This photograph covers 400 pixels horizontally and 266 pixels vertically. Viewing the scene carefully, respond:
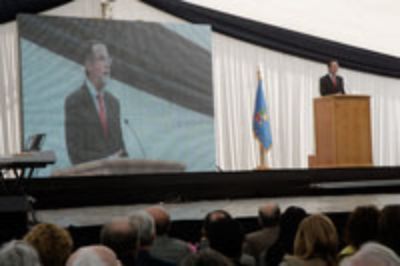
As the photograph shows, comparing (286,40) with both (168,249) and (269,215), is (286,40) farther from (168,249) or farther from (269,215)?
(168,249)

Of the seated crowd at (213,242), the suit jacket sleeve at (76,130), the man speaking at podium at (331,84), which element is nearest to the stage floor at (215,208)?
the man speaking at podium at (331,84)

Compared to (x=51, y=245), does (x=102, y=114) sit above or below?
above

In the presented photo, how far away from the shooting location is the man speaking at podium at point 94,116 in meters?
10.4

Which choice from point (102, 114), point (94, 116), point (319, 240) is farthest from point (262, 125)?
point (319, 240)

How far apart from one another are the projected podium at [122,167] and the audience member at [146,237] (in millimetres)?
5318

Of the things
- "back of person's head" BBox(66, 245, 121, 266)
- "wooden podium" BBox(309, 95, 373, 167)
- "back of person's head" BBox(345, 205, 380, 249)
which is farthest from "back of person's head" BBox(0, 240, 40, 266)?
"wooden podium" BBox(309, 95, 373, 167)

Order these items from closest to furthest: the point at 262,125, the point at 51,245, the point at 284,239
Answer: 1. the point at 51,245
2. the point at 284,239
3. the point at 262,125

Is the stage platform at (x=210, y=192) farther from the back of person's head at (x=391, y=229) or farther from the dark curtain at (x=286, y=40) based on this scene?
the back of person's head at (x=391, y=229)

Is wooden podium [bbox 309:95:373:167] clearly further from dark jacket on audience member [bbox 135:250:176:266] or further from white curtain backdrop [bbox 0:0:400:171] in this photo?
dark jacket on audience member [bbox 135:250:176:266]

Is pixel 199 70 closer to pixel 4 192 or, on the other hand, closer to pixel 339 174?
pixel 339 174

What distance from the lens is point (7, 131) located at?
10.6 meters

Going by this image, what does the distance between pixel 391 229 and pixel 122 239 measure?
4.08ft

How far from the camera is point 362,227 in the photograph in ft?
13.1

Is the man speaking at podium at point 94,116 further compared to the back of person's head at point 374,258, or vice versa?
the man speaking at podium at point 94,116
